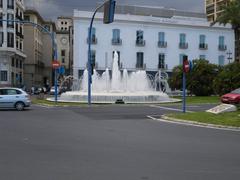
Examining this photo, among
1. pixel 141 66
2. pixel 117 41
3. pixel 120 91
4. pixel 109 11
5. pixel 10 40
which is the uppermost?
pixel 10 40

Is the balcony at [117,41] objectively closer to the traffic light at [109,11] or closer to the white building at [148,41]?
the white building at [148,41]

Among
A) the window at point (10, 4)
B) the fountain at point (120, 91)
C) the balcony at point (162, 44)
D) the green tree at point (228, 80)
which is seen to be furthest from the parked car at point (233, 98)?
the window at point (10, 4)

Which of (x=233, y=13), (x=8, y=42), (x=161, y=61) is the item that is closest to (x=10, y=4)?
(x=8, y=42)

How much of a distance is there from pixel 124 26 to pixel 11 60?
22.4 metres

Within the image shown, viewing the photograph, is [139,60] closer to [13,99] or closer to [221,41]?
[221,41]

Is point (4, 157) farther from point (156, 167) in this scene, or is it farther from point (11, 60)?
point (11, 60)

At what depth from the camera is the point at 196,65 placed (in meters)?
48.8

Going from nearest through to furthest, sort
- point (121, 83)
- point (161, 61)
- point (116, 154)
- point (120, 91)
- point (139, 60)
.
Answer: point (116, 154), point (120, 91), point (121, 83), point (139, 60), point (161, 61)

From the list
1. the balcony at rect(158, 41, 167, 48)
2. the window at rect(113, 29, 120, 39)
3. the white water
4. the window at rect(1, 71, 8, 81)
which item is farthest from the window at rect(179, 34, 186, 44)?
the window at rect(1, 71, 8, 81)

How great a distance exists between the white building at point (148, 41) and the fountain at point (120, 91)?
74.9 ft

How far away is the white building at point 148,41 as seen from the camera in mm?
66625

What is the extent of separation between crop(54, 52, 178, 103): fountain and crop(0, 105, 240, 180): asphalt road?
66.1ft

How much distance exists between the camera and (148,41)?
2773 inches

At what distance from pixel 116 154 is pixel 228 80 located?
33.0m
